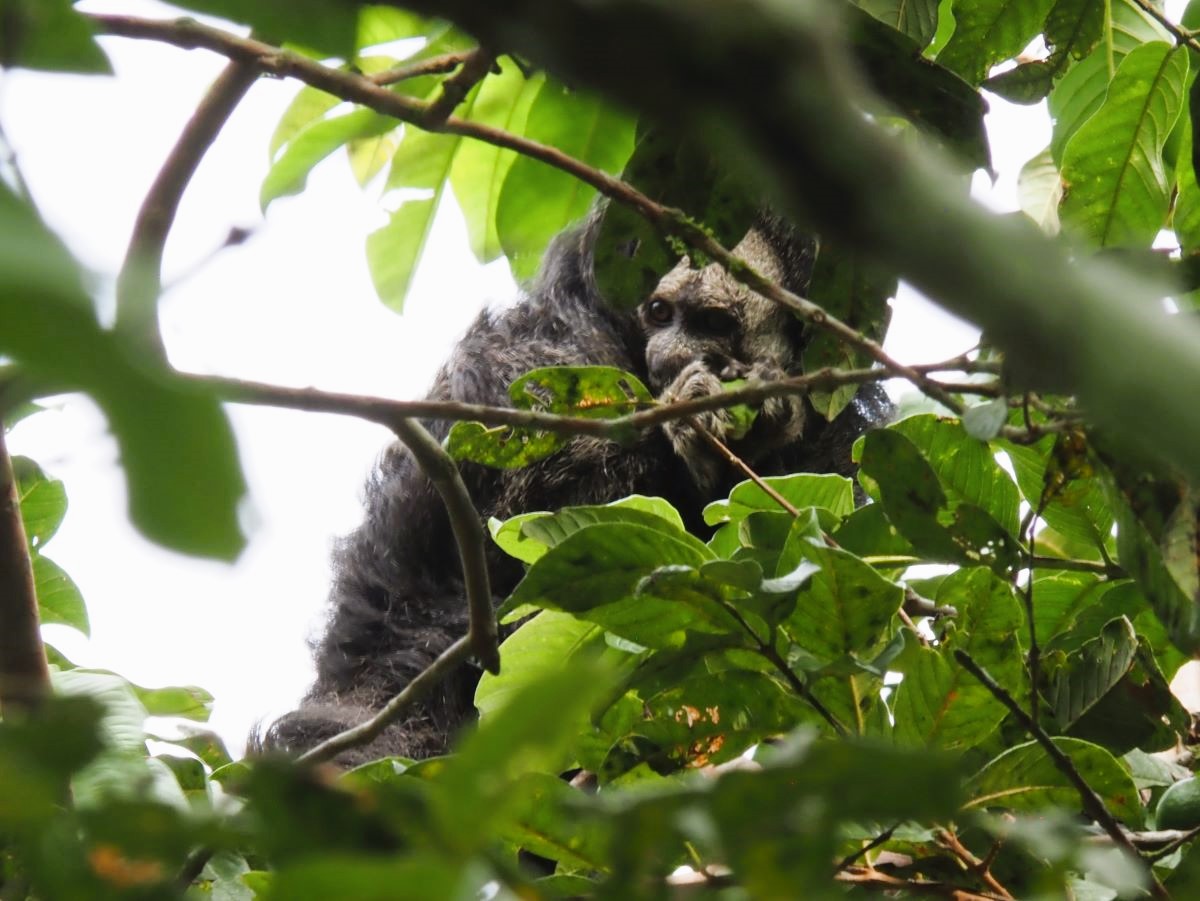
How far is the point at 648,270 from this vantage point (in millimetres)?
844

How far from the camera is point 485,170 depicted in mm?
1384

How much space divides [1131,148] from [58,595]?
3.02ft

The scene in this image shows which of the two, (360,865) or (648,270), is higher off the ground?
(648,270)

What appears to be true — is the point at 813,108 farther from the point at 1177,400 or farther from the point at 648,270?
the point at 648,270

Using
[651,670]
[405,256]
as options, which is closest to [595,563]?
[651,670]

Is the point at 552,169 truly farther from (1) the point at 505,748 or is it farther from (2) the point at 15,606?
(1) the point at 505,748

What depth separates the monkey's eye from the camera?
220 centimetres

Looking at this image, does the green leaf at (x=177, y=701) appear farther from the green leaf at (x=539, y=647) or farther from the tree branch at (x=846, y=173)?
the tree branch at (x=846, y=173)

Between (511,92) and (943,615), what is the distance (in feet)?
1.87

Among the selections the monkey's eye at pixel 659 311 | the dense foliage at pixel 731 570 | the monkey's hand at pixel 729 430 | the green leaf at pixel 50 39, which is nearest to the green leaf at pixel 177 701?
the dense foliage at pixel 731 570

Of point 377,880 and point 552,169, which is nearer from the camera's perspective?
point 377,880

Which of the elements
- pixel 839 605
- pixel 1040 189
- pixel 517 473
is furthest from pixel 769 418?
pixel 839 605

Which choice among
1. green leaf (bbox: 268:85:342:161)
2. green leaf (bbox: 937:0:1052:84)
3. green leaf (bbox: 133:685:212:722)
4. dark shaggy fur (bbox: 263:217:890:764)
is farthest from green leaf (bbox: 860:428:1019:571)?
dark shaggy fur (bbox: 263:217:890:764)

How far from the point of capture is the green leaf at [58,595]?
3.61 ft
